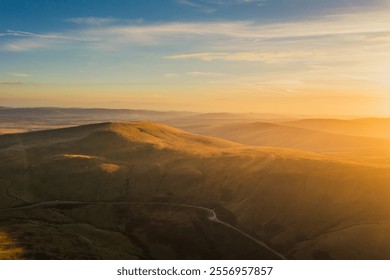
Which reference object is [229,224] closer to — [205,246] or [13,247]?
[205,246]

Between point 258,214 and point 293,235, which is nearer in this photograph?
point 293,235

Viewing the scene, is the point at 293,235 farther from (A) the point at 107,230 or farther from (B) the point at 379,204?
(A) the point at 107,230

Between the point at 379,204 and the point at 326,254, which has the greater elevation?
the point at 379,204

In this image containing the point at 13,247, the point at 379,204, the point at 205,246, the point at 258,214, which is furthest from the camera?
the point at 258,214

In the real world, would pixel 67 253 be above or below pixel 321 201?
below

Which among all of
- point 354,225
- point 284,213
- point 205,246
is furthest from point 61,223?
point 354,225

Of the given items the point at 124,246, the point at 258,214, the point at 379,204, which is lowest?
the point at 124,246

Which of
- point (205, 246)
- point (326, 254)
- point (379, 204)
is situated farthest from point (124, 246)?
point (379, 204)

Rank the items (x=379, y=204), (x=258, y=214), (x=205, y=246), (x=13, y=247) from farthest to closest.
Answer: (x=258, y=214) < (x=379, y=204) < (x=205, y=246) < (x=13, y=247)

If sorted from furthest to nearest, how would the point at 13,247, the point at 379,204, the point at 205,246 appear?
1. the point at 379,204
2. the point at 205,246
3. the point at 13,247
